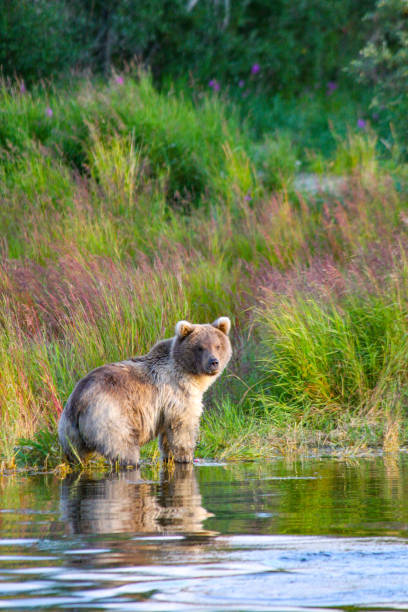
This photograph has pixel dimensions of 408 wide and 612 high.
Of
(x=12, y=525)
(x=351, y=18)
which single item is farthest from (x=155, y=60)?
(x=12, y=525)

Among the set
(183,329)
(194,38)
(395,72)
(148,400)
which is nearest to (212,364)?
(183,329)

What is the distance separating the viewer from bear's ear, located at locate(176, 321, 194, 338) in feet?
29.8

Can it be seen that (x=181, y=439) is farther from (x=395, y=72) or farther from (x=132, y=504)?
(x=395, y=72)

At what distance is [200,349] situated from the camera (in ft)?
29.7

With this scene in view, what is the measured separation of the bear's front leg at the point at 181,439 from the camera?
28.6 feet

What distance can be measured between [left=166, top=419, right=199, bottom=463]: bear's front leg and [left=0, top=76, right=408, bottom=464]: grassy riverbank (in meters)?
0.52

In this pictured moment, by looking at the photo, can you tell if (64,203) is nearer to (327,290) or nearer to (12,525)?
(327,290)

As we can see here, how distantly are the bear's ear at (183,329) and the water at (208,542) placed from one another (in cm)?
157

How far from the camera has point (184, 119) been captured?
59.1ft

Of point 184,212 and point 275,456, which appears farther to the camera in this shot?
point 184,212

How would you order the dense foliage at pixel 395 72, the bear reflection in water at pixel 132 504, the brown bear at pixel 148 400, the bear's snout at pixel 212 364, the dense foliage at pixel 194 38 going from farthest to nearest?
the dense foliage at pixel 194 38
the dense foliage at pixel 395 72
the bear's snout at pixel 212 364
the brown bear at pixel 148 400
the bear reflection in water at pixel 132 504

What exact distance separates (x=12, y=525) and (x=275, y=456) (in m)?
3.85

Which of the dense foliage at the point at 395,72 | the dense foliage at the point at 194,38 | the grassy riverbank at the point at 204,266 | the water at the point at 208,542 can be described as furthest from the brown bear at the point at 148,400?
the dense foliage at the point at 194,38

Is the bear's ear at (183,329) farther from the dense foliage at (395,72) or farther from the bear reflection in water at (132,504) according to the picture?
the dense foliage at (395,72)
